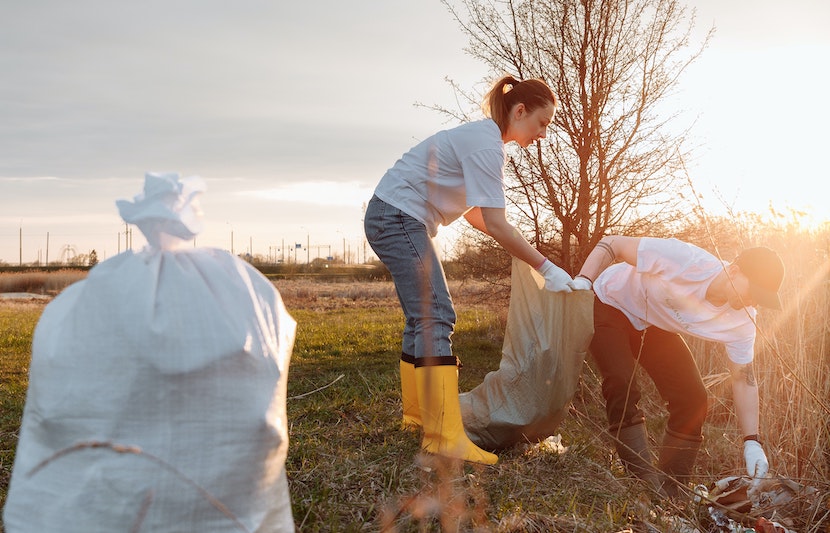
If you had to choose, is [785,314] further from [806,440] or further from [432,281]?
[432,281]

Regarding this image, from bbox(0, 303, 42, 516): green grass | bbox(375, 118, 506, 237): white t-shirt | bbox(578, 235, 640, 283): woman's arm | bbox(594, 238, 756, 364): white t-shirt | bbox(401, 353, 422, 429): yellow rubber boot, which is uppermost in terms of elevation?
bbox(375, 118, 506, 237): white t-shirt

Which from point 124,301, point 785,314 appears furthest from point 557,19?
point 124,301

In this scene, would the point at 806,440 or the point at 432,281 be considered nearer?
the point at 432,281

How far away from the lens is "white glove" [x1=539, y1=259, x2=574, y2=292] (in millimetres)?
2775

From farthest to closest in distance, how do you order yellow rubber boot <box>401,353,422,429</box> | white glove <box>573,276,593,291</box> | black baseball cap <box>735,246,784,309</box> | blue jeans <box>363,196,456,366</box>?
yellow rubber boot <box>401,353,422,429</box> < white glove <box>573,276,593,291</box> < blue jeans <box>363,196,456,366</box> < black baseball cap <box>735,246,784,309</box>

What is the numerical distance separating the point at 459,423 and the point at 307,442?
640mm

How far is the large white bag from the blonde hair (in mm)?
1714

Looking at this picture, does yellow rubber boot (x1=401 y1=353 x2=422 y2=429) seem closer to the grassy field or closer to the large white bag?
the grassy field

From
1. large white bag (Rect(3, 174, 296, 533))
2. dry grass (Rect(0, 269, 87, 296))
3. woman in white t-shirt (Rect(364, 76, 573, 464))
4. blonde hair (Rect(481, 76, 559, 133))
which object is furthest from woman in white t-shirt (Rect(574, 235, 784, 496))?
dry grass (Rect(0, 269, 87, 296))

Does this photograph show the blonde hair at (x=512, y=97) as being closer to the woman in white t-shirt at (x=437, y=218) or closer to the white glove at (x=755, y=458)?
the woman in white t-shirt at (x=437, y=218)

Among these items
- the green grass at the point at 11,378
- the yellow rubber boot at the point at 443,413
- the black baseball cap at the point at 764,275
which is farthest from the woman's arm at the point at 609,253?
the green grass at the point at 11,378

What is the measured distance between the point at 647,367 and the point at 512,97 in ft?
4.28

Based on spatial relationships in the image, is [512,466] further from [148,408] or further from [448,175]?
[148,408]

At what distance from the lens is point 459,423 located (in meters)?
2.71
